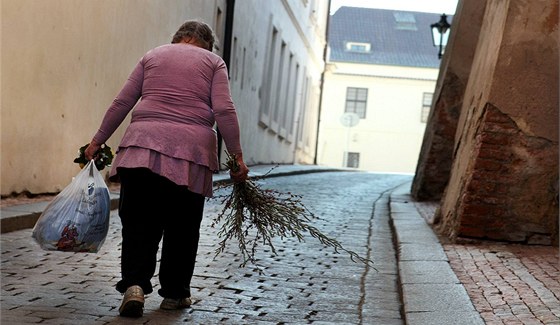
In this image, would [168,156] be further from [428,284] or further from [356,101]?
[356,101]

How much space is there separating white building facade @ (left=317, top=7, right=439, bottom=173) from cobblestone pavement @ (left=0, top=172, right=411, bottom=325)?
46316 millimetres

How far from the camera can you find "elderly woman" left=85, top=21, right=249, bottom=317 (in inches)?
202

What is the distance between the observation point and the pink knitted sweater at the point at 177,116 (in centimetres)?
512

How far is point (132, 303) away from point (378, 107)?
166ft

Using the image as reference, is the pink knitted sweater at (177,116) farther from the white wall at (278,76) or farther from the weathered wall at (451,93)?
the white wall at (278,76)

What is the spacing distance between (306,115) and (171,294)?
32.5 metres

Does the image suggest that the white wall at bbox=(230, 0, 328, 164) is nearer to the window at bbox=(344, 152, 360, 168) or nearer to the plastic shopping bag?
the window at bbox=(344, 152, 360, 168)

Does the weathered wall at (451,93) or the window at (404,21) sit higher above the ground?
the window at (404,21)

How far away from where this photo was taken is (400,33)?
2422 inches

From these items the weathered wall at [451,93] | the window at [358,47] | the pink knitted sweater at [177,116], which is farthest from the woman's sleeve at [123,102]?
the window at [358,47]

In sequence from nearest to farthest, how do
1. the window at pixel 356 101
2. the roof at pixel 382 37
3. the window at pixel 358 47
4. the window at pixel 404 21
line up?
the window at pixel 356 101, the roof at pixel 382 37, the window at pixel 358 47, the window at pixel 404 21

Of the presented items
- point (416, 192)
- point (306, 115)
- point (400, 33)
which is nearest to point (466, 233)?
point (416, 192)

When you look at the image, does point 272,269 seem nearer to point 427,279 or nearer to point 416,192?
point 427,279

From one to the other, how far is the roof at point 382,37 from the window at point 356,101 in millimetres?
1924
